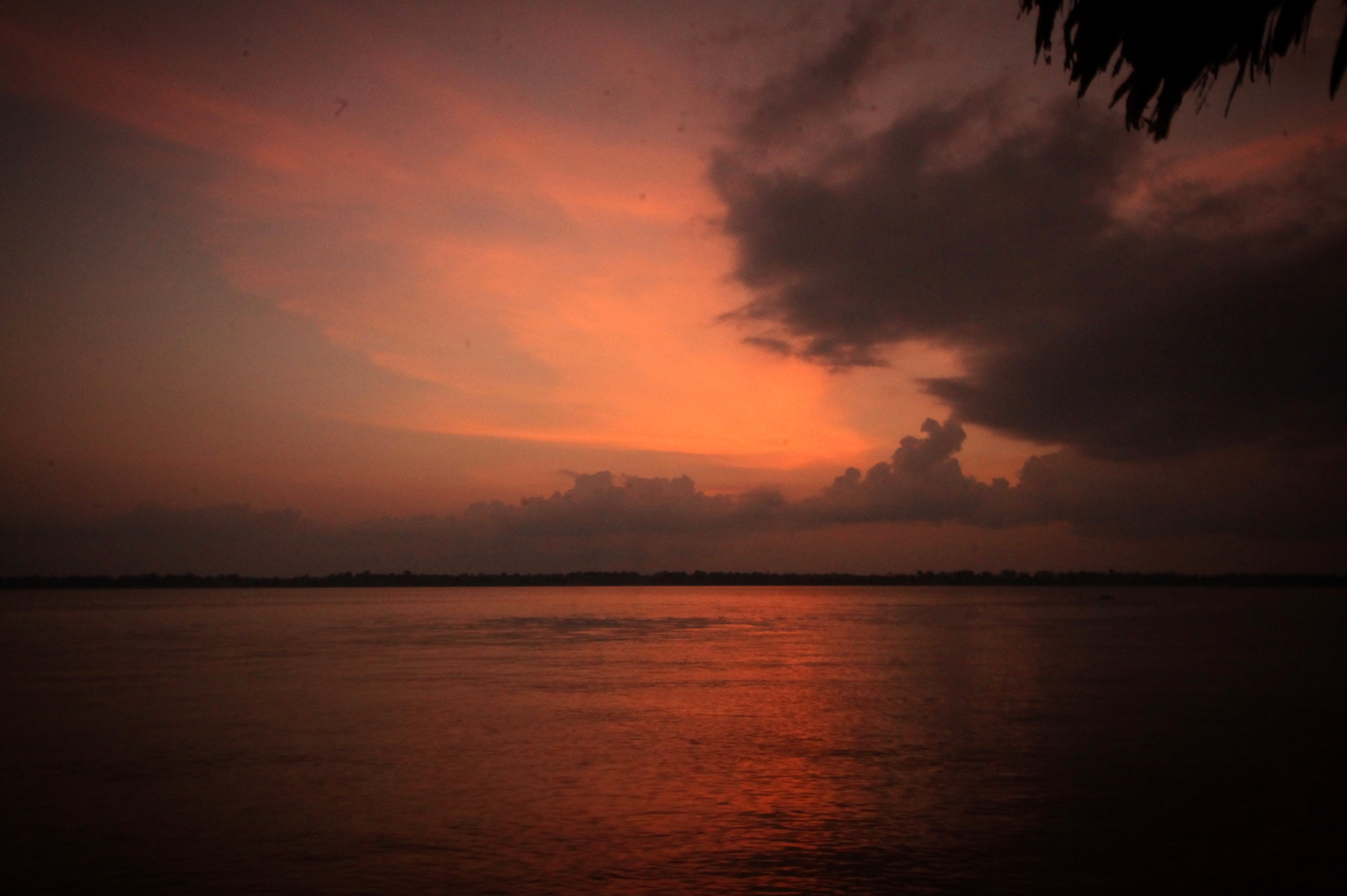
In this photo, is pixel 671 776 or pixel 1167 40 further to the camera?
pixel 671 776

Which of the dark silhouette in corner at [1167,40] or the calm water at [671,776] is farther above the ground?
the dark silhouette in corner at [1167,40]

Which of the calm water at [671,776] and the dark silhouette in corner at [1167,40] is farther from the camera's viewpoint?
the calm water at [671,776]

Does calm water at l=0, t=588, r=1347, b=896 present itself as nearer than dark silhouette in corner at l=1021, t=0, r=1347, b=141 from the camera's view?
No

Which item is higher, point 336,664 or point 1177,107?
point 1177,107

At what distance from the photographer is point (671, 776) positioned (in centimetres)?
1791

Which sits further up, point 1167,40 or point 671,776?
point 1167,40

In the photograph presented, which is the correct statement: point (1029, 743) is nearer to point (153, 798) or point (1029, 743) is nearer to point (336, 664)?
point (153, 798)

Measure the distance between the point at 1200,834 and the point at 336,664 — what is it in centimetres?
3169

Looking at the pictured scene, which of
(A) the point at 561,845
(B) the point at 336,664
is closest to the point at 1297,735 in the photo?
(A) the point at 561,845

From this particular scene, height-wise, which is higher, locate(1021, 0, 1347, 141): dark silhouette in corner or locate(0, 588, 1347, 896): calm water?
locate(1021, 0, 1347, 141): dark silhouette in corner

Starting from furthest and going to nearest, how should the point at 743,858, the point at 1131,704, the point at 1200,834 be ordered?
the point at 1131,704 → the point at 1200,834 → the point at 743,858

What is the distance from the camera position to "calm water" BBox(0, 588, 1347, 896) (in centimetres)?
1234

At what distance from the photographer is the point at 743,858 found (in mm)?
12688

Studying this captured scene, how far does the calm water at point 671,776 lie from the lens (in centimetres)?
1234
